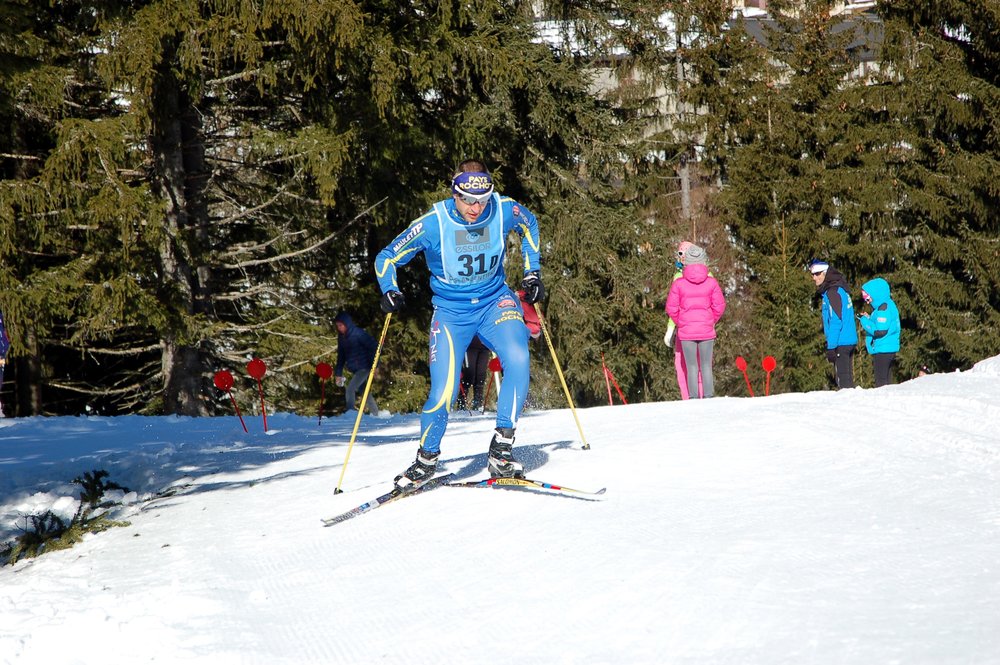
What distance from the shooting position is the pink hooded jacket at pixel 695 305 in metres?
12.7

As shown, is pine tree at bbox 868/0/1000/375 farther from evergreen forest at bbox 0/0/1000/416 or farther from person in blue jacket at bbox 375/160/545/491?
person in blue jacket at bbox 375/160/545/491

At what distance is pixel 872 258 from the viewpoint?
1168 inches

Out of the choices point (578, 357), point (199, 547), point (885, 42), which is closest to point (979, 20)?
point (885, 42)

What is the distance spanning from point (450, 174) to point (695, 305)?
9.53m

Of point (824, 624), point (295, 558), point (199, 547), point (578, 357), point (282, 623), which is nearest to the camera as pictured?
point (824, 624)

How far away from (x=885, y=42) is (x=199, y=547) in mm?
27142

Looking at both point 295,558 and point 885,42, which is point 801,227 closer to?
point 885,42

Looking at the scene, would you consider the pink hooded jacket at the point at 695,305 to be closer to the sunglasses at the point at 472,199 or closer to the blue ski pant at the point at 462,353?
the blue ski pant at the point at 462,353

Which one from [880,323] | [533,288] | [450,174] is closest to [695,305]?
[880,323]

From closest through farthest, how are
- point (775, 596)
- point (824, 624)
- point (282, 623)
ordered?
point (824, 624) < point (775, 596) < point (282, 623)

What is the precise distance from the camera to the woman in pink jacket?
1272cm

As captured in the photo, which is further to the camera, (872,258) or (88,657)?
(872,258)

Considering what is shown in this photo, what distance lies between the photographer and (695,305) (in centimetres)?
1271

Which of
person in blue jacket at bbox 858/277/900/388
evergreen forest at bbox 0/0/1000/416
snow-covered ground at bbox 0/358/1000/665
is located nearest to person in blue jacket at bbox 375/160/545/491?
snow-covered ground at bbox 0/358/1000/665
